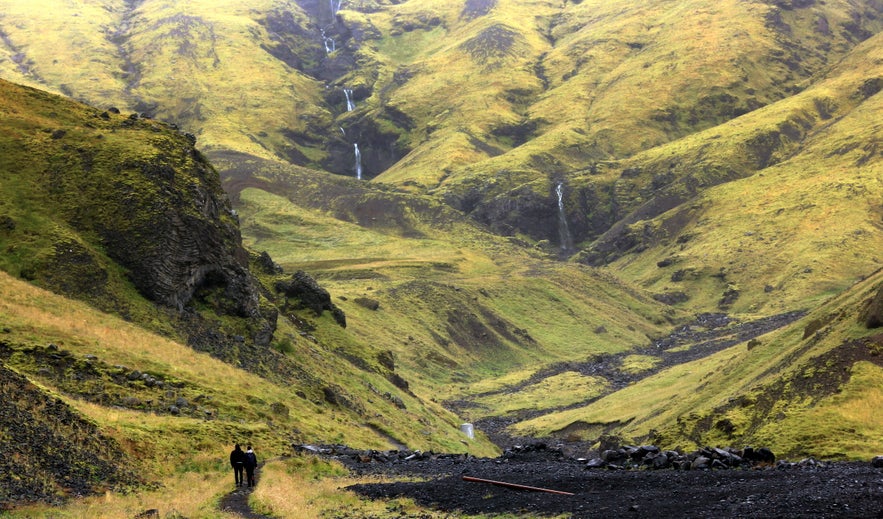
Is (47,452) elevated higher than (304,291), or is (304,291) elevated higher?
(304,291)

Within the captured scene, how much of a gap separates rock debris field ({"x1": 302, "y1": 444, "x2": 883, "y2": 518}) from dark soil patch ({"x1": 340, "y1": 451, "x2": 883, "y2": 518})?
3cm

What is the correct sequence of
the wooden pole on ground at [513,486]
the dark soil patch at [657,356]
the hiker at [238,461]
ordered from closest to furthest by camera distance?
the wooden pole on ground at [513,486]
the hiker at [238,461]
the dark soil patch at [657,356]

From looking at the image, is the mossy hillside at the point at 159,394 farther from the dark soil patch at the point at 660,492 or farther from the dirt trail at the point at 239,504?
the dark soil patch at the point at 660,492

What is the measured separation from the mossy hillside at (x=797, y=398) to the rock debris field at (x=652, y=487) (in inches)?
241

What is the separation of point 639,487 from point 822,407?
15.8 m

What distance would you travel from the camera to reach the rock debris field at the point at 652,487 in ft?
67.1

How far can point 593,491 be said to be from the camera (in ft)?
82.4

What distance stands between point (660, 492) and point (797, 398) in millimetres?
18389

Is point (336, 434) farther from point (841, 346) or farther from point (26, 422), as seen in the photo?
point (841, 346)

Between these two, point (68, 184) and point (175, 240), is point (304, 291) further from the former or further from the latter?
point (68, 184)

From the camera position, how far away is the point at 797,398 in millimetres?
38812

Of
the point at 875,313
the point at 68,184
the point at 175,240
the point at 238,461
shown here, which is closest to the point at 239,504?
the point at 238,461

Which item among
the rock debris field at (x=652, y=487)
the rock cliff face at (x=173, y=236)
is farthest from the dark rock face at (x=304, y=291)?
the rock debris field at (x=652, y=487)

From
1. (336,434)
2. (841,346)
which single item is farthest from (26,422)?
(841,346)
